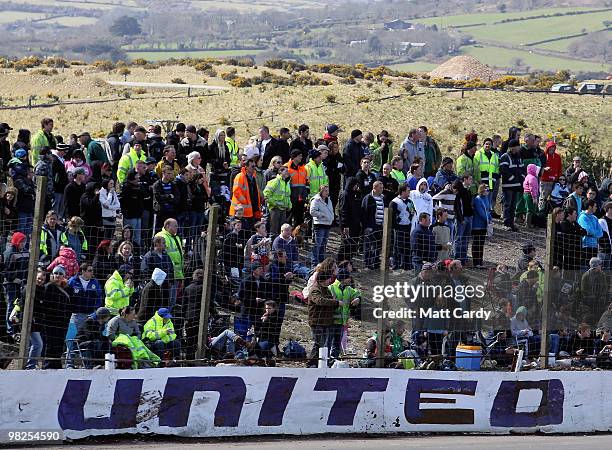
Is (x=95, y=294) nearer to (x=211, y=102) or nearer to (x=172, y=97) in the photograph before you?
(x=211, y=102)

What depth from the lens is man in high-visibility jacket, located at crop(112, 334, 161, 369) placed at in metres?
13.8

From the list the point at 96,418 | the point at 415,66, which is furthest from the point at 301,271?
the point at 415,66

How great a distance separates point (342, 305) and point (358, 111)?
27.8m

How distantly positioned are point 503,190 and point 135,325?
443 inches

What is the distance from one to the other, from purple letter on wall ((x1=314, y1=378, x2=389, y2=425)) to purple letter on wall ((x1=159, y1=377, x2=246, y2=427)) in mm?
972

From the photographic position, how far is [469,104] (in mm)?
43438

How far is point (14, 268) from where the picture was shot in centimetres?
1461

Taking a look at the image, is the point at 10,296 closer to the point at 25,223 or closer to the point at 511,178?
the point at 25,223

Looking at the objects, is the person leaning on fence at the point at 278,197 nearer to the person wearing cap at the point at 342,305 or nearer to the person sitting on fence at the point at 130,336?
the person wearing cap at the point at 342,305

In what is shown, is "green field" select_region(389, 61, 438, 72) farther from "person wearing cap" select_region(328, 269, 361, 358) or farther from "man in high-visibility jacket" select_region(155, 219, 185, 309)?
"person wearing cap" select_region(328, 269, 361, 358)

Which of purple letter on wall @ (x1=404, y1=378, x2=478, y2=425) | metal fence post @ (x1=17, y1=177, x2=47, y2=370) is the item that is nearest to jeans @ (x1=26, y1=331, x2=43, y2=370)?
metal fence post @ (x1=17, y1=177, x2=47, y2=370)

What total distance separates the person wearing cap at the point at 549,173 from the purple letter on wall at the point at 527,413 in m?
9.39

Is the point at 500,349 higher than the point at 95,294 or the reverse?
the reverse

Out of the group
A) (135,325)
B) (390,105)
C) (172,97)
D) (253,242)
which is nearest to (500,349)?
(253,242)
